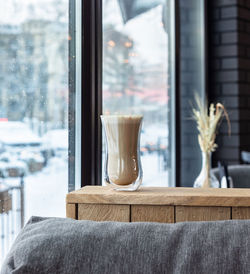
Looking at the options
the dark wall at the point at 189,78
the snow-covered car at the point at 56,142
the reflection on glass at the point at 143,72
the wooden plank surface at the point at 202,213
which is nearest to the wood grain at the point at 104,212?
the wooden plank surface at the point at 202,213

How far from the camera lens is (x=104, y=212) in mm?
1133

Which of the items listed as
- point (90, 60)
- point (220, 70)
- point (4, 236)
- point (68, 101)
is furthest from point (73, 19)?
point (220, 70)

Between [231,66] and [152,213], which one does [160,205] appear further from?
[231,66]

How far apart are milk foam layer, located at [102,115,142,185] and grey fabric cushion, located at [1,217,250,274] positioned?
51 centimetres

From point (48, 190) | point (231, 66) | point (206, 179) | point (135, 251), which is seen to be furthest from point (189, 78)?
point (135, 251)

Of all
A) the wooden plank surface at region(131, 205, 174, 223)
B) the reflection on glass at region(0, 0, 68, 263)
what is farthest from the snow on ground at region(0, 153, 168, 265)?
the wooden plank surface at region(131, 205, 174, 223)

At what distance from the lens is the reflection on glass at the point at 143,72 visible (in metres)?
2.33

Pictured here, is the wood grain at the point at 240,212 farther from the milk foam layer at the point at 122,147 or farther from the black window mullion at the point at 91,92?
the black window mullion at the point at 91,92

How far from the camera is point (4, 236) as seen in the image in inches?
59.7

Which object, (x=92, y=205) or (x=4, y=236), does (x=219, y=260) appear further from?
(x=4, y=236)

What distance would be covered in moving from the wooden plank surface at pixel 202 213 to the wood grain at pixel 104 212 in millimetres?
123

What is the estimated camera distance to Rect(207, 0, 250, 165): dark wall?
367cm

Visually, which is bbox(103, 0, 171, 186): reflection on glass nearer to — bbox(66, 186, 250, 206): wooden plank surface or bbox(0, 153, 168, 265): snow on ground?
bbox(0, 153, 168, 265): snow on ground

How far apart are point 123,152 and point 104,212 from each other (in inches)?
6.1
